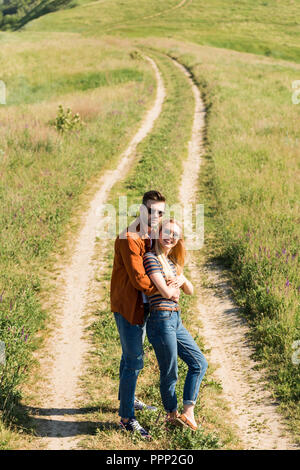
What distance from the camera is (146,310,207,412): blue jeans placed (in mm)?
4293

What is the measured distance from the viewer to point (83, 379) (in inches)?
233

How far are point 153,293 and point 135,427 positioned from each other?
1.61 metres

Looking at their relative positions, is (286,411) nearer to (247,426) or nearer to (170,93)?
(247,426)

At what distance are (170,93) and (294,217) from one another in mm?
18526

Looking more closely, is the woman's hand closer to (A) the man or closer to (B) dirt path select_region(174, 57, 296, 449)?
(A) the man

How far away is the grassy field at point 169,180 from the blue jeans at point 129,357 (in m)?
0.41

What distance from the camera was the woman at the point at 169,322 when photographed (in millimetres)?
4246

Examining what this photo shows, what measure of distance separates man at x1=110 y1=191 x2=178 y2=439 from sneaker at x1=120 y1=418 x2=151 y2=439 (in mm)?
427

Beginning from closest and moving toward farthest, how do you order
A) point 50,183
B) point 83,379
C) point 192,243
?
point 83,379 → point 192,243 → point 50,183

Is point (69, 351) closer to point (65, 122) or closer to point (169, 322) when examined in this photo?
point (169, 322)

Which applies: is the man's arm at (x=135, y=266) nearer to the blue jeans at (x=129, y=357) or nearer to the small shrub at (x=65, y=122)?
the blue jeans at (x=129, y=357)

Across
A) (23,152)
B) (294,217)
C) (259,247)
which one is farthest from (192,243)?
(23,152)

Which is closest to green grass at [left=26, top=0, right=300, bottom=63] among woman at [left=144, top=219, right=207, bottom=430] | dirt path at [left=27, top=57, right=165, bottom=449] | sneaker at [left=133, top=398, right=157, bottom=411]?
dirt path at [left=27, top=57, right=165, bottom=449]

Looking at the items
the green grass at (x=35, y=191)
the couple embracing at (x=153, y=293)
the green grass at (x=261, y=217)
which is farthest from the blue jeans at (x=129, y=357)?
the green grass at (x=261, y=217)
